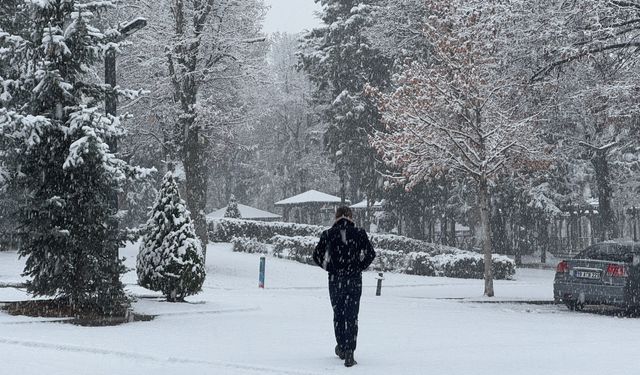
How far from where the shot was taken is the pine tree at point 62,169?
12609 millimetres

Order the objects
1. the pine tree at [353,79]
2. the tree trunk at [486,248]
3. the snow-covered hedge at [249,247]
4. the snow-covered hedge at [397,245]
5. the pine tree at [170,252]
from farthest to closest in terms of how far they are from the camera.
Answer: the pine tree at [353,79]
the snow-covered hedge at [397,245]
the snow-covered hedge at [249,247]
the tree trunk at [486,248]
the pine tree at [170,252]

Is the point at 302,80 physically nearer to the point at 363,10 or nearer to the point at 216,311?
the point at 363,10

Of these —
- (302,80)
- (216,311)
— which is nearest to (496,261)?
(216,311)

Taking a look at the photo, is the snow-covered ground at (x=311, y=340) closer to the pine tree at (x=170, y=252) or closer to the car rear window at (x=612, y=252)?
the pine tree at (x=170, y=252)

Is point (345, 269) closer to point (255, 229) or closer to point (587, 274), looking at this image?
point (587, 274)

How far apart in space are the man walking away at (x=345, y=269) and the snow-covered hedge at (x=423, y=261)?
2203 centimetres

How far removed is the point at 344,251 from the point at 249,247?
84.0 feet

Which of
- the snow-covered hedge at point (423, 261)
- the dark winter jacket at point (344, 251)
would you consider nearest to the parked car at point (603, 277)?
the dark winter jacket at point (344, 251)

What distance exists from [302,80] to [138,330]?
6453cm

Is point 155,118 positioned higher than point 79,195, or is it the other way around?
point 155,118

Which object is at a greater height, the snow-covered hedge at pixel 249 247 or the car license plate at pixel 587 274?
the snow-covered hedge at pixel 249 247

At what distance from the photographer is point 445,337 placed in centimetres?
1150

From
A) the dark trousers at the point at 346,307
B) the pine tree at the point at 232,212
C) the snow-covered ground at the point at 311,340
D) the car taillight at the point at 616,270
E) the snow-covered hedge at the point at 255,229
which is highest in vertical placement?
the pine tree at the point at 232,212

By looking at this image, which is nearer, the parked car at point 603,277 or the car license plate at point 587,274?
the parked car at point 603,277
